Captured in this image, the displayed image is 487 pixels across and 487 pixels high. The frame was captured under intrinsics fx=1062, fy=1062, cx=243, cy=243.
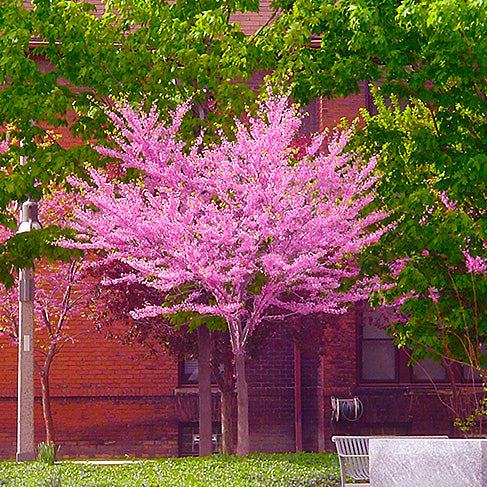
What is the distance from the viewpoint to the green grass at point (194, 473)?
43.9 ft

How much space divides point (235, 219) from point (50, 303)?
8.84m

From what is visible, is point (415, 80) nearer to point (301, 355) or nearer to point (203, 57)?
point (203, 57)

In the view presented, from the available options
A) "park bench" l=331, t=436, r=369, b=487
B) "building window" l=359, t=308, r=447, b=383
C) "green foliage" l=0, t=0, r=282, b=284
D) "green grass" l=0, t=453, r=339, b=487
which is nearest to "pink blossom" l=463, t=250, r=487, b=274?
"park bench" l=331, t=436, r=369, b=487

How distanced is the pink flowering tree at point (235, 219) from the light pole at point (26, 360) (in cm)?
171

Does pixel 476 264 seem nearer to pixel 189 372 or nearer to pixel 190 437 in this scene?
pixel 189 372

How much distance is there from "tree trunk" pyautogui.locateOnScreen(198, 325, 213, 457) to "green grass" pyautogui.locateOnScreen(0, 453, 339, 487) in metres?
1.29

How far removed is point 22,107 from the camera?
16.4 metres

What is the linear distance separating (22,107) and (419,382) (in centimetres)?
1221

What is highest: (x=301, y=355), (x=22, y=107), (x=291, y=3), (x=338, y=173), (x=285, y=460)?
(x=291, y=3)

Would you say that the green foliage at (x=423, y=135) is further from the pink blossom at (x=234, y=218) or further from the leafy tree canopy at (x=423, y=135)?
the pink blossom at (x=234, y=218)

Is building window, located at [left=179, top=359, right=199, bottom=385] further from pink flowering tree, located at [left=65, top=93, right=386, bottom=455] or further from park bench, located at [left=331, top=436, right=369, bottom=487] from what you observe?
park bench, located at [left=331, top=436, right=369, bottom=487]

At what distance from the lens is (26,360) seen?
1841 centimetres

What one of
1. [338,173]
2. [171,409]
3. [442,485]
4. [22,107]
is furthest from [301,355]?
[442,485]

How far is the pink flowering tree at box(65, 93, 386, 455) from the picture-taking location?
15188 mm
